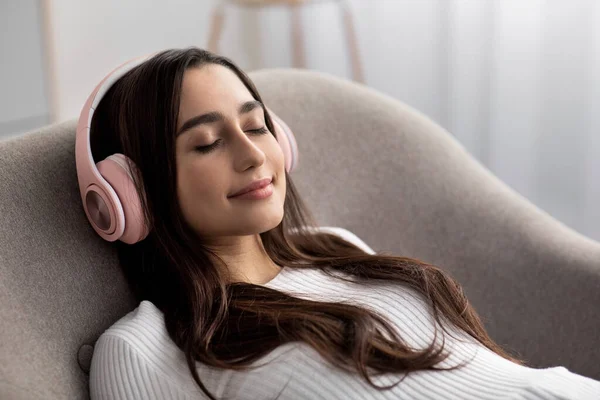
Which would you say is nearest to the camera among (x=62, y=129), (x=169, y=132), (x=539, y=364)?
(x=169, y=132)

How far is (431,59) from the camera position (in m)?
2.86

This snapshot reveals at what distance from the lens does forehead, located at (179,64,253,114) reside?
3.62 ft

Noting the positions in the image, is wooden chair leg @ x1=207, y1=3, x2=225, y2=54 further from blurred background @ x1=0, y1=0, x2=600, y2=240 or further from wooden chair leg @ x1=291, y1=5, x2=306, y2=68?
wooden chair leg @ x1=291, y1=5, x2=306, y2=68

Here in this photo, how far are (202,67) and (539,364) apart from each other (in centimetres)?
79

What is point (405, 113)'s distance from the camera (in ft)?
5.47

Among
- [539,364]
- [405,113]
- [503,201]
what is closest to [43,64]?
[405,113]

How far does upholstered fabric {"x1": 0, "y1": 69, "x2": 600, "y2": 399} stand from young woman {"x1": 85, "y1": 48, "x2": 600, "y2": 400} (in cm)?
8

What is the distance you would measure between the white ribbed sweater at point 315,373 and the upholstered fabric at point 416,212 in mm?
134

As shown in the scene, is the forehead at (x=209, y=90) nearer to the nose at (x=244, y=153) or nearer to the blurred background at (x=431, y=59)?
the nose at (x=244, y=153)

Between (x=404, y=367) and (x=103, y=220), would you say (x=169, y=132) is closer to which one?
(x=103, y=220)

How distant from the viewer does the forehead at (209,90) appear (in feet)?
3.62

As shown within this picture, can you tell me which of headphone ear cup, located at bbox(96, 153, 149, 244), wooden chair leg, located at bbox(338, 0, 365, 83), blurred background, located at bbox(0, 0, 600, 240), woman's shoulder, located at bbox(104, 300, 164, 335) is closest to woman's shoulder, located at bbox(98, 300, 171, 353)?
woman's shoulder, located at bbox(104, 300, 164, 335)

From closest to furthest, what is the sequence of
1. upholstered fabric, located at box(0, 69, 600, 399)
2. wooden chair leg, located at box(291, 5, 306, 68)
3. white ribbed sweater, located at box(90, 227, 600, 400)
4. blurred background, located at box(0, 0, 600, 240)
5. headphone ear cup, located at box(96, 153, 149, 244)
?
white ribbed sweater, located at box(90, 227, 600, 400) → headphone ear cup, located at box(96, 153, 149, 244) → upholstered fabric, located at box(0, 69, 600, 399) → blurred background, located at box(0, 0, 600, 240) → wooden chair leg, located at box(291, 5, 306, 68)

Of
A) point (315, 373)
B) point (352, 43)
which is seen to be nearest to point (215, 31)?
point (352, 43)
